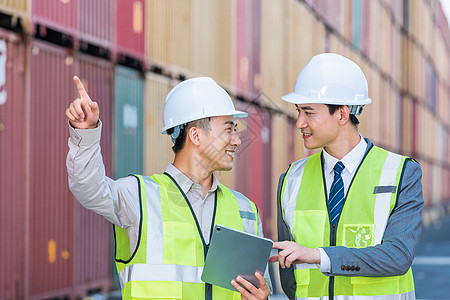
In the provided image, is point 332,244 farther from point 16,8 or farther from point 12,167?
point 16,8

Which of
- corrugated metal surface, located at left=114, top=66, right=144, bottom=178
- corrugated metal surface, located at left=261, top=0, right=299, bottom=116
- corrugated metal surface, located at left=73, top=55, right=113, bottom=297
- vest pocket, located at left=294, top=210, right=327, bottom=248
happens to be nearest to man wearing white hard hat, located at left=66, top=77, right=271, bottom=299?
vest pocket, located at left=294, top=210, right=327, bottom=248

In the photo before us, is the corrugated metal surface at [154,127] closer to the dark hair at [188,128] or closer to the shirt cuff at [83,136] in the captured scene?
the dark hair at [188,128]

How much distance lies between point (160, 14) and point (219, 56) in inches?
114

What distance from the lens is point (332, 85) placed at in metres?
3.51

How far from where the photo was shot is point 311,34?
20562 mm

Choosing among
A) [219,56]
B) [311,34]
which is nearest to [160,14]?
[219,56]

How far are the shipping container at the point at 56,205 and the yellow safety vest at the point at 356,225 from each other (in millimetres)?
5183

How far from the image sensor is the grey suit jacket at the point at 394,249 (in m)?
3.06

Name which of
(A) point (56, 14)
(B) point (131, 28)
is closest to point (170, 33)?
(B) point (131, 28)

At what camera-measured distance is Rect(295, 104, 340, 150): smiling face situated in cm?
345

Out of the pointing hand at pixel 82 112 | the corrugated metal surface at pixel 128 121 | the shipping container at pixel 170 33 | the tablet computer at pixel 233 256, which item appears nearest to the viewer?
the pointing hand at pixel 82 112

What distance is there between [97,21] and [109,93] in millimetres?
1101

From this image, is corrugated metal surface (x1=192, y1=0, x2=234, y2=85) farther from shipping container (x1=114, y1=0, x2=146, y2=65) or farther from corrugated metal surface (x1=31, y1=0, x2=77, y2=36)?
corrugated metal surface (x1=31, y1=0, x2=77, y2=36)

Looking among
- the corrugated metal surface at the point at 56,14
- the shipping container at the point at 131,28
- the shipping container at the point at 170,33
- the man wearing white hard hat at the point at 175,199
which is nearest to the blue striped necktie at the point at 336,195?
the man wearing white hard hat at the point at 175,199
